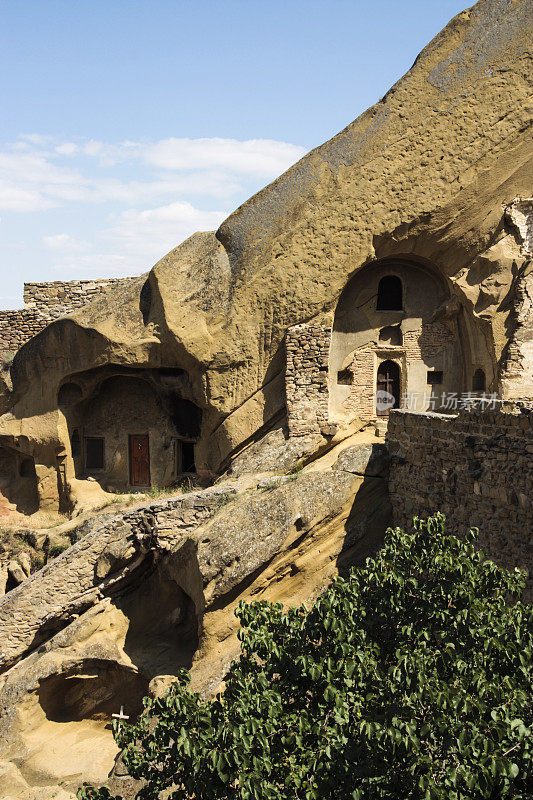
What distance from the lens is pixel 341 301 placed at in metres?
15.3

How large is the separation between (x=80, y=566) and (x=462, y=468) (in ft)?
25.5

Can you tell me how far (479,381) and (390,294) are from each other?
114 inches

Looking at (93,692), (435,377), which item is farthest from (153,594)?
(435,377)

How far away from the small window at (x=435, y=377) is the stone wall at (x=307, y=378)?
2965 millimetres

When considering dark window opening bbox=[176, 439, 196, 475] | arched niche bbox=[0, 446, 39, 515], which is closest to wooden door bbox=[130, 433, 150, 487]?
dark window opening bbox=[176, 439, 196, 475]

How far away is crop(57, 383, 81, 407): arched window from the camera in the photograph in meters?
17.2

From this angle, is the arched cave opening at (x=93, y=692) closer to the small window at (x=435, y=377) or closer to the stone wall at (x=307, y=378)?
the stone wall at (x=307, y=378)

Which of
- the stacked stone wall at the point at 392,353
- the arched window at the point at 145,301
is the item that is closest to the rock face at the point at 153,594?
the stacked stone wall at the point at 392,353

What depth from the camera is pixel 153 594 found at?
1337cm

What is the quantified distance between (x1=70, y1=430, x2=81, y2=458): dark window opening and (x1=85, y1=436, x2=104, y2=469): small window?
35 centimetres

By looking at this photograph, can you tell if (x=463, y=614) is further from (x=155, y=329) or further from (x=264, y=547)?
(x=155, y=329)

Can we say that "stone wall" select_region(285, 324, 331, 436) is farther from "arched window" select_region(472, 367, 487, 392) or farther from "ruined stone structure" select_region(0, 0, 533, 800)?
"arched window" select_region(472, 367, 487, 392)

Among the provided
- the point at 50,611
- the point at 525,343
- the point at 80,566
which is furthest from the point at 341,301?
the point at 50,611

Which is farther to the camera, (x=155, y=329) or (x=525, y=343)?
(x=155, y=329)
